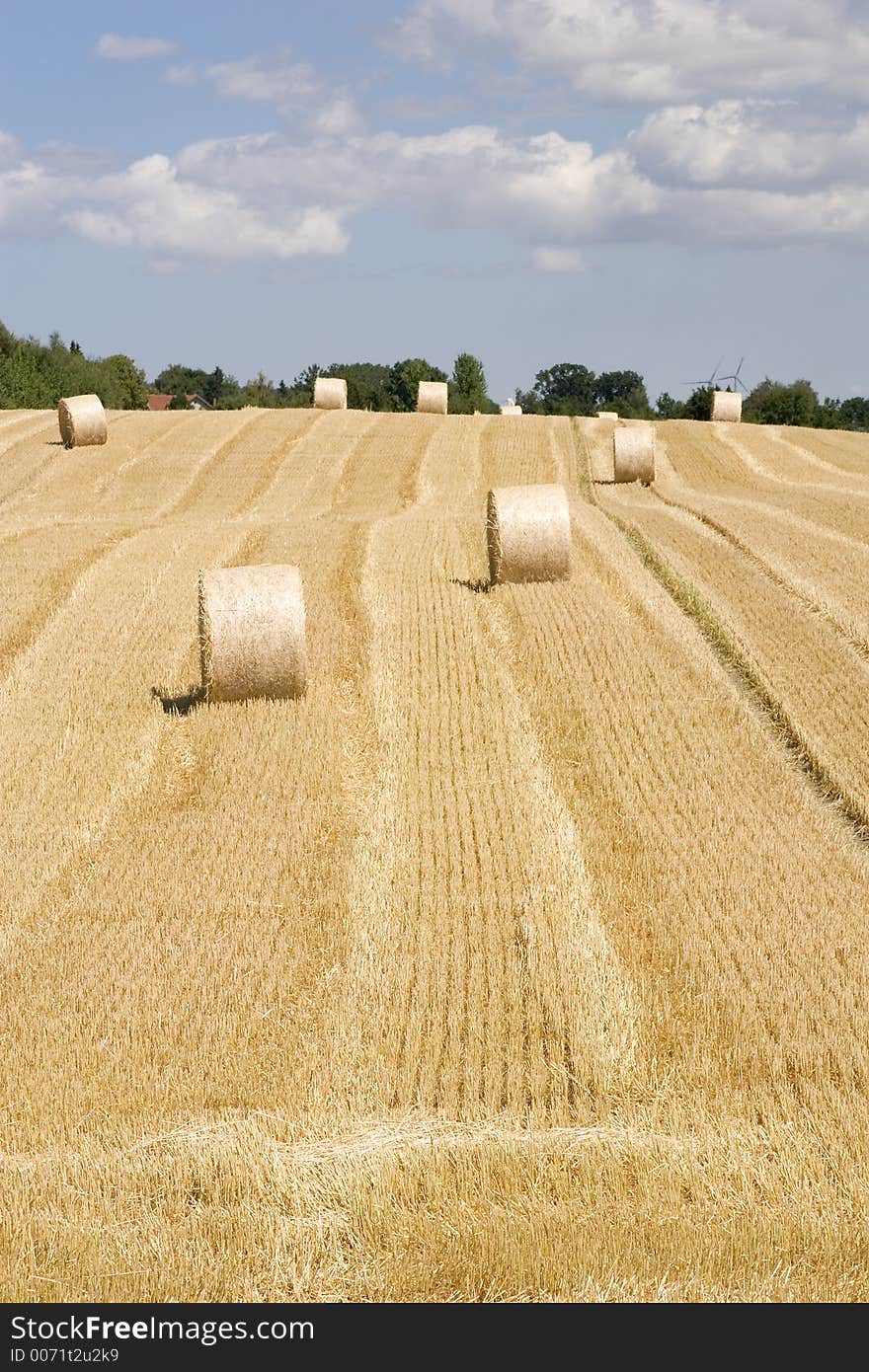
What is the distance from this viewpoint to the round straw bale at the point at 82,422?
3909cm

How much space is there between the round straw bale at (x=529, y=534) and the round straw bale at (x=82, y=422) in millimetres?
22808

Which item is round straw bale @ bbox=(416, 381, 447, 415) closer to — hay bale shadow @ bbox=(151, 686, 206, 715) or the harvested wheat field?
the harvested wheat field

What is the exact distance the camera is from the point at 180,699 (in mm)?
15164

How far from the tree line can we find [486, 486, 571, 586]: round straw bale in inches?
1381

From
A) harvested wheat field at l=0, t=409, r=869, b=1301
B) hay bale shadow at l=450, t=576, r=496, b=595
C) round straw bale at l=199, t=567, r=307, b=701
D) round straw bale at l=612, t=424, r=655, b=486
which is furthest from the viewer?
round straw bale at l=612, t=424, r=655, b=486

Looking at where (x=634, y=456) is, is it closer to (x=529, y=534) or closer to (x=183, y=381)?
(x=529, y=534)

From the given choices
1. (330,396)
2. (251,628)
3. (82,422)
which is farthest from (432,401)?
(251,628)

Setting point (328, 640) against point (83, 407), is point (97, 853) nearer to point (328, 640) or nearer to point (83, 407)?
point (328, 640)

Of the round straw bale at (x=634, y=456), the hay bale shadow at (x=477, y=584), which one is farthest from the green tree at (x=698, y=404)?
the hay bale shadow at (x=477, y=584)

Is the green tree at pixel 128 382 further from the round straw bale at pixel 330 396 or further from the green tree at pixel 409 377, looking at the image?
the round straw bale at pixel 330 396

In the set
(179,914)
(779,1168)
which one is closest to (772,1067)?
(779,1168)

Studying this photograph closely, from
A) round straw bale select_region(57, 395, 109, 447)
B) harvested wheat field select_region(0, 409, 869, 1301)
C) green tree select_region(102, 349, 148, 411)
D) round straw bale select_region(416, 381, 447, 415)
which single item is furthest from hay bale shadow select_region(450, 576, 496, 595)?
green tree select_region(102, 349, 148, 411)

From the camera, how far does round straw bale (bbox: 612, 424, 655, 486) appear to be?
112 ft

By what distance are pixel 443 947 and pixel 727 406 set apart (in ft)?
133
